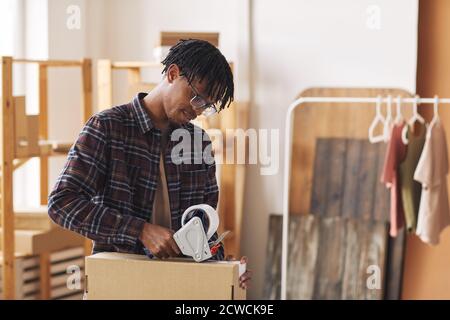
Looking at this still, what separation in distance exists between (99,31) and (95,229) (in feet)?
10.8

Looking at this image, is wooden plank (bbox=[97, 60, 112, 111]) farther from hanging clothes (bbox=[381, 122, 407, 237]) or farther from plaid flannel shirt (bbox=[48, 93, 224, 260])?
plaid flannel shirt (bbox=[48, 93, 224, 260])

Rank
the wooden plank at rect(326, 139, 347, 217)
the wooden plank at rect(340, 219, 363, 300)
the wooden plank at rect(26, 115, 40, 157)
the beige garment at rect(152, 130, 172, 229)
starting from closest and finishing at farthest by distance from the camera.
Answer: the beige garment at rect(152, 130, 172, 229) → the wooden plank at rect(26, 115, 40, 157) → the wooden plank at rect(340, 219, 363, 300) → the wooden plank at rect(326, 139, 347, 217)

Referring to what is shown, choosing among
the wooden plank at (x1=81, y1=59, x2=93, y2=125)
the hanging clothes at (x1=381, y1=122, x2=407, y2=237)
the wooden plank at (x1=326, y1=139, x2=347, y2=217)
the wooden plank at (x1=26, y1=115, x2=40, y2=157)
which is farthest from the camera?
the wooden plank at (x1=326, y1=139, x2=347, y2=217)

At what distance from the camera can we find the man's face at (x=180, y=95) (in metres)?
1.73

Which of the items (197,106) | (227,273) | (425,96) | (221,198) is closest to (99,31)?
(221,198)

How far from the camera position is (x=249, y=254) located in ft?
15.1

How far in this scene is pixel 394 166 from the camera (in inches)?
139

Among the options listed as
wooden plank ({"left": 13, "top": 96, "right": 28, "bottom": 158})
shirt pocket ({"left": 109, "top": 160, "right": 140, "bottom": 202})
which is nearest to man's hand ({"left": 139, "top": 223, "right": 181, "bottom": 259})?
shirt pocket ({"left": 109, "top": 160, "right": 140, "bottom": 202})

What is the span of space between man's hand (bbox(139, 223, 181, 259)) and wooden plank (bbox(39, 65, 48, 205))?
266 centimetres

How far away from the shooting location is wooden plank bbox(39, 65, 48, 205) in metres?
4.18

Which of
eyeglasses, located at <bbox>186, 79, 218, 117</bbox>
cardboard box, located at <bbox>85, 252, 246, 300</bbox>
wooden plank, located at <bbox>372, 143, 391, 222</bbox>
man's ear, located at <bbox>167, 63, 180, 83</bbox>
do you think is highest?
man's ear, located at <bbox>167, 63, 180, 83</bbox>

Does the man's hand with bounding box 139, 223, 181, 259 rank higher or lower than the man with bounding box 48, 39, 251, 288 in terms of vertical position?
lower

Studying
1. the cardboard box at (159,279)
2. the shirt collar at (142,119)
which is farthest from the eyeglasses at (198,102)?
the cardboard box at (159,279)
